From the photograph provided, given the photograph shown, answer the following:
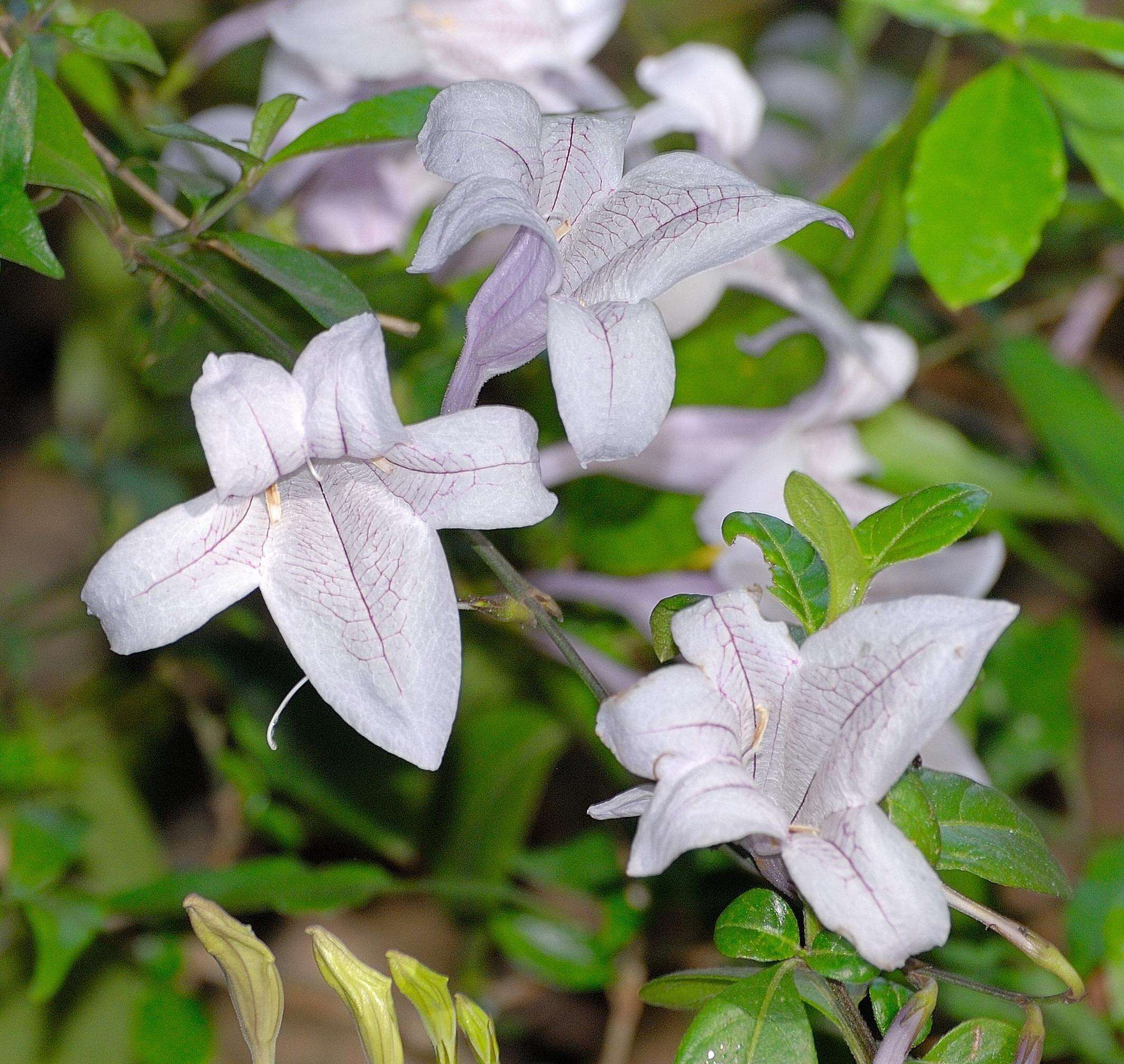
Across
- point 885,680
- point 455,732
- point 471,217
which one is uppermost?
point 471,217

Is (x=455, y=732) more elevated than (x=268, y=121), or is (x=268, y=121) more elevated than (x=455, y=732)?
(x=268, y=121)

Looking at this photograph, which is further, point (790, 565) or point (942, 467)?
point (942, 467)

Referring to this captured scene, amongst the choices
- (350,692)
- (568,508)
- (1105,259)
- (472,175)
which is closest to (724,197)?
A: (472,175)

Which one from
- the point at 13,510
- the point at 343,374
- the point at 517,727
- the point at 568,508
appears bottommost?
the point at 13,510

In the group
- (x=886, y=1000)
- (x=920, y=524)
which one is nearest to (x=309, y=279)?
(x=920, y=524)

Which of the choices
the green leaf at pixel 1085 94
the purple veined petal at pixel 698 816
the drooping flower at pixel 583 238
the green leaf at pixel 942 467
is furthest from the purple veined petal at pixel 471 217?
the green leaf at pixel 942 467

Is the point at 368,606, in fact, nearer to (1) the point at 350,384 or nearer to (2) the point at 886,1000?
(1) the point at 350,384

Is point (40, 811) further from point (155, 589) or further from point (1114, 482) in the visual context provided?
point (1114, 482)
